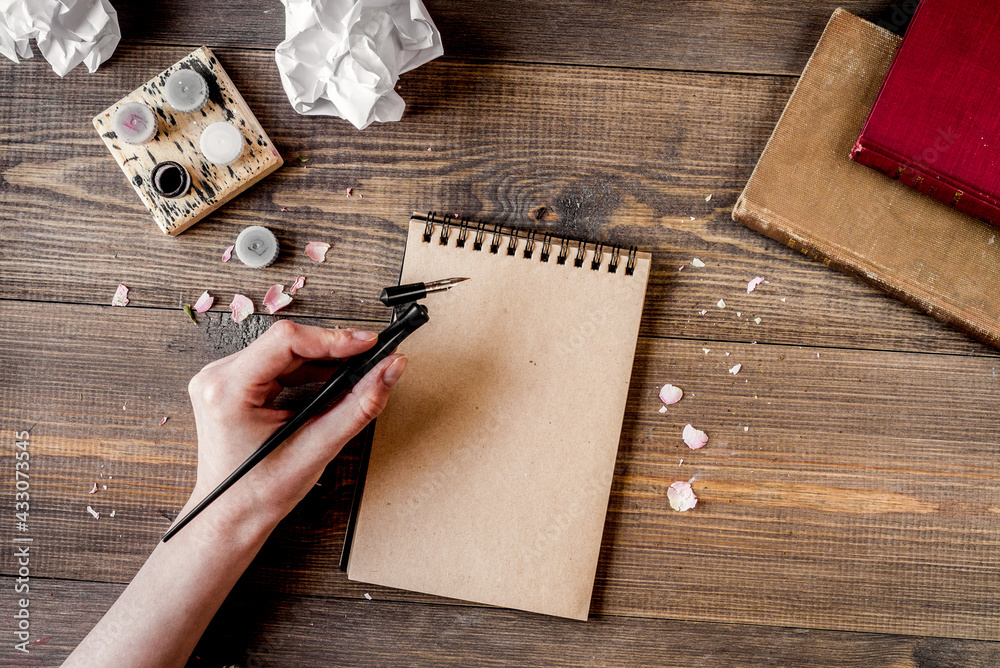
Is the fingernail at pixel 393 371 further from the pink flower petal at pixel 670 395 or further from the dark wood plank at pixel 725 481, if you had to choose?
the pink flower petal at pixel 670 395

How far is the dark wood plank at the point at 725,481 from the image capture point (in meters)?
0.72

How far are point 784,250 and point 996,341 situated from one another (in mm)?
239

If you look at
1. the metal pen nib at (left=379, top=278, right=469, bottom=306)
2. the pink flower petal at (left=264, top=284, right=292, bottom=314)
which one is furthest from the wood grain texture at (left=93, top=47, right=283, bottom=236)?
the metal pen nib at (left=379, top=278, right=469, bottom=306)

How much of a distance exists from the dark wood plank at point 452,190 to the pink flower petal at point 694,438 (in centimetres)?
11

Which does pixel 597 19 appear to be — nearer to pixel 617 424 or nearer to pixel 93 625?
pixel 617 424

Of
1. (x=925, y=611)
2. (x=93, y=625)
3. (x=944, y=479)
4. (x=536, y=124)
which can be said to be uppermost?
(x=536, y=124)

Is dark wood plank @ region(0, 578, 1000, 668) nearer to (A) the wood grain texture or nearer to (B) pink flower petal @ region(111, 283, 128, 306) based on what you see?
(B) pink flower petal @ region(111, 283, 128, 306)

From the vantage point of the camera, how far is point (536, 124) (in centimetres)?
73

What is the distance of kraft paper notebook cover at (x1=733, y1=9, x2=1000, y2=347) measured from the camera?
68 centimetres

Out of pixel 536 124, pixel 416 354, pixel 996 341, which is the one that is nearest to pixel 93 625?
pixel 416 354

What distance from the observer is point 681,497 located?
72 cm

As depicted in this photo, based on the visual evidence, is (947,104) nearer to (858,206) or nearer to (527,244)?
(858,206)

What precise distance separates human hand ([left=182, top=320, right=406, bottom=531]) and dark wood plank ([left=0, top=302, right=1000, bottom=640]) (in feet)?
0.29

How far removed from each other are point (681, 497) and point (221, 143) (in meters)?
0.65
